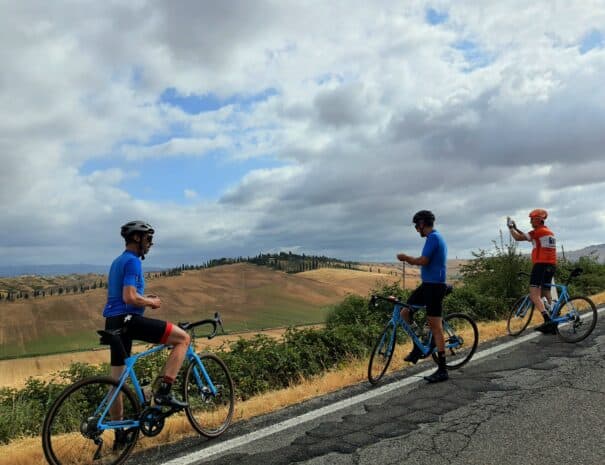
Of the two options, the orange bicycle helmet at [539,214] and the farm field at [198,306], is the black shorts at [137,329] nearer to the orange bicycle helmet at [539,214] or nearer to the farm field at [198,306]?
the orange bicycle helmet at [539,214]

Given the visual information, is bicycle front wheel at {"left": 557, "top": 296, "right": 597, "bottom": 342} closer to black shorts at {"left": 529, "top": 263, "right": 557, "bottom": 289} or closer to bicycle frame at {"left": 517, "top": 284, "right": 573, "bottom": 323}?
bicycle frame at {"left": 517, "top": 284, "right": 573, "bottom": 323}

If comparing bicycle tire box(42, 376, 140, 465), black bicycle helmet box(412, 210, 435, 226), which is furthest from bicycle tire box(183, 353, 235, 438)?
black bicycle helmet box(412, 210, 435, 226)

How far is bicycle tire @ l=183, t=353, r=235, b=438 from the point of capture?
505 centimetres

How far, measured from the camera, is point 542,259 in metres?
9.32

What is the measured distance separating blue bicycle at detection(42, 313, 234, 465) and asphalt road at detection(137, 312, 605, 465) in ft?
0.71

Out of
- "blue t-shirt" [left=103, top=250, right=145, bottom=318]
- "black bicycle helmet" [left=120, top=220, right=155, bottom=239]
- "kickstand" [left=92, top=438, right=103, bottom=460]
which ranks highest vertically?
"black bicycle helmet" [left=120, top=220, right=155, bottom=239]

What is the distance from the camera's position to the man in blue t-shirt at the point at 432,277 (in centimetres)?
669

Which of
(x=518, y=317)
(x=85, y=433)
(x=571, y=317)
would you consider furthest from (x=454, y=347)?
(x=85, y=433)

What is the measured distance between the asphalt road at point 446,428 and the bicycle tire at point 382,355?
0.59ft

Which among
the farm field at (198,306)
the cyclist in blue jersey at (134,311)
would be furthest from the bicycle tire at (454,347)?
the farm field at (198,306)

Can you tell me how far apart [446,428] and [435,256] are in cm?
256

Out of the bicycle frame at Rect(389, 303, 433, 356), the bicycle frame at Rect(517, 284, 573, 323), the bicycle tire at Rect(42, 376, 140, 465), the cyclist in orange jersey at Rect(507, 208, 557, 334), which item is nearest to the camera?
the bicycle tire at Rect(42, 376, 140, 465)

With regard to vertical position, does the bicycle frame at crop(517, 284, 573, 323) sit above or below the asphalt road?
above

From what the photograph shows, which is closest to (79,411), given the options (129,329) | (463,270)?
(129,329)
